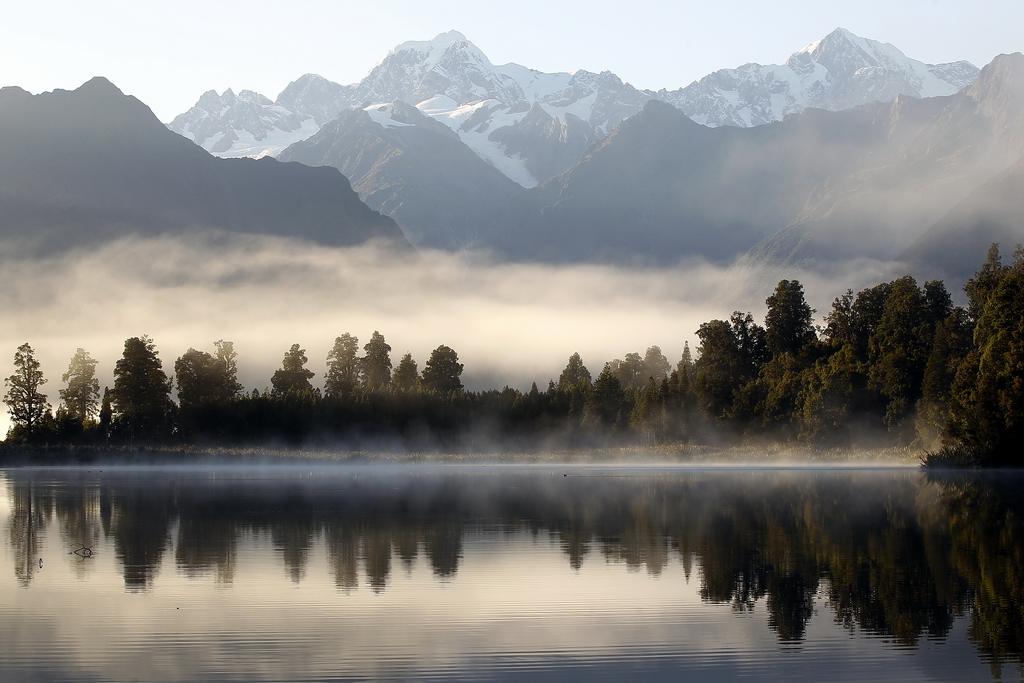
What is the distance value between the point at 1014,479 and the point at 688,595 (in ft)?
195

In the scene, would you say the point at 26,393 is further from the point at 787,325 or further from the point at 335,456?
the point at 787,325

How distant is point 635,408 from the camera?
16925cm

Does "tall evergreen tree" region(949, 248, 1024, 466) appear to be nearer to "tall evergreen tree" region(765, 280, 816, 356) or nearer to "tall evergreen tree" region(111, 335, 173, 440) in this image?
"tall evergreen tree" region(765, 280, 816, 356)

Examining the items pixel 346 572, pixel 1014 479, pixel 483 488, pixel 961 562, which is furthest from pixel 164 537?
pixel 1014 479

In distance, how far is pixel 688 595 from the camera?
30.0 meters

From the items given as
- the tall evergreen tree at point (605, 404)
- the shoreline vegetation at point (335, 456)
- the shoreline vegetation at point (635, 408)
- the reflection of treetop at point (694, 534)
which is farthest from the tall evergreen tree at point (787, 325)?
the reflection of treetop at point (694, 534)

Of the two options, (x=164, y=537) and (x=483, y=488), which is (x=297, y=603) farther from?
(x=483, y=488)

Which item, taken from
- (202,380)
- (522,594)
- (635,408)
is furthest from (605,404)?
(522,594)

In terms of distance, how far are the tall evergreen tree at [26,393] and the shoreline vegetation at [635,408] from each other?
0.73 ft

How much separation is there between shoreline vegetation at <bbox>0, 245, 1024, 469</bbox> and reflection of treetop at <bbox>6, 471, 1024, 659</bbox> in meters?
45.9

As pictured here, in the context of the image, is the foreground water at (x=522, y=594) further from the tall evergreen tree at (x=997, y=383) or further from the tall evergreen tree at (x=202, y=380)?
the tall evergreen tree at (x=202, y=380)

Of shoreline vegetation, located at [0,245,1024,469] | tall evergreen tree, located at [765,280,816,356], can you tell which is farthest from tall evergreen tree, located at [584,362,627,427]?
tall evergreen tree, located at [765,280,816,356]

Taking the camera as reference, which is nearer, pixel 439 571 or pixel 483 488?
pixel 439 571

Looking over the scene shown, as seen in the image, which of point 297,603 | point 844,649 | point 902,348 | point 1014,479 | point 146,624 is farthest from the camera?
point 902,348
